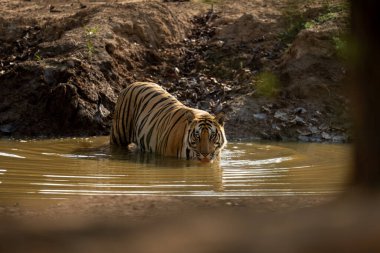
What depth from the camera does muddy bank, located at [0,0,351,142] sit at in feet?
38.7

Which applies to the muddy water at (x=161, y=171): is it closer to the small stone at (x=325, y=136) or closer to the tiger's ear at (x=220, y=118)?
the tiger's ear at (x=220, y=118)

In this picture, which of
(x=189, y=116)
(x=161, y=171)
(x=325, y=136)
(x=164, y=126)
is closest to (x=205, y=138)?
(x=189, y=116)

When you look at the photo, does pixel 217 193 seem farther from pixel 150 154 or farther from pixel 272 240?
pixel 272 240

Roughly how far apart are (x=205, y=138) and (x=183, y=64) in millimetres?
4692

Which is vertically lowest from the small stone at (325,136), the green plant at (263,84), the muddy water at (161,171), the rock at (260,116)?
the muddy water at (161,171)

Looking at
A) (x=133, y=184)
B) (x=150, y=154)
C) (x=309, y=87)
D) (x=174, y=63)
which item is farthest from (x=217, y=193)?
(x=174, y=63)

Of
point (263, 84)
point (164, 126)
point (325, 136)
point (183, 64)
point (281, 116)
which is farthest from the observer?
point (183, 64)

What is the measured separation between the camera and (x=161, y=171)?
26.5 feet

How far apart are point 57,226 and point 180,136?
735 cm

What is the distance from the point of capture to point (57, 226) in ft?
7.22

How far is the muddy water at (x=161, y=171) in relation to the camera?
6.67 metres

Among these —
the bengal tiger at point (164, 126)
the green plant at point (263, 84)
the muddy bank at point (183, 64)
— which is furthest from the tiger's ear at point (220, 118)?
the green plant at point (263, 84)

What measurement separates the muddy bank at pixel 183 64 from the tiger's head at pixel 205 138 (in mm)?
1439

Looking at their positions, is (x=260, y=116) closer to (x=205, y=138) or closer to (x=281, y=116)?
(x=281, y=116)
